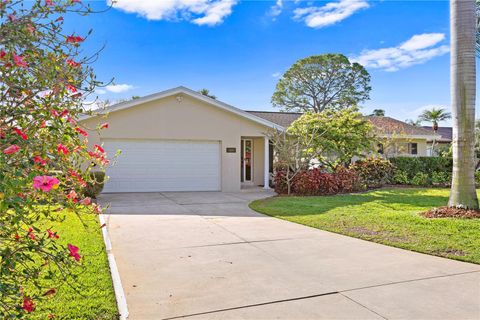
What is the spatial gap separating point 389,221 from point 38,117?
7.77 meters

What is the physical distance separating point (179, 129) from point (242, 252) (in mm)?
10783

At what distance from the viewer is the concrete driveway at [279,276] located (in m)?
3.88

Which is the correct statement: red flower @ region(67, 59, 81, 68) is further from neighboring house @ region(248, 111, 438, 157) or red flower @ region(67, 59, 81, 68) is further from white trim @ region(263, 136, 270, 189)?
neighboring house @ region(248, 111, 438, 157)

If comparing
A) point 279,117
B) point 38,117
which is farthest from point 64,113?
point 279,117

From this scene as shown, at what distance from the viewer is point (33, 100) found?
2.77m

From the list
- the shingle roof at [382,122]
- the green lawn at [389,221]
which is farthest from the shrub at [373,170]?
the shingle roof at [382,122]

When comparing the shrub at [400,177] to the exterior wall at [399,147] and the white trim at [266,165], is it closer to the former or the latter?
the exterior wall at [399,147]

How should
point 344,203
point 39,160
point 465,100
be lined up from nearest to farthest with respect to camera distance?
point 39,160 → point 465,100 → point 344,203

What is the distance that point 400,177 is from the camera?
18141 mm

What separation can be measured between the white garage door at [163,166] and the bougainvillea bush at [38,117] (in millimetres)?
12728

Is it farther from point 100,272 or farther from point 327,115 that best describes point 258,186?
point 100,272

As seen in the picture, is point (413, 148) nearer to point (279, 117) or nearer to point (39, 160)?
point (279, 117)

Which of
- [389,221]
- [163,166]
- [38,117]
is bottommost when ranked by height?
[389,221]

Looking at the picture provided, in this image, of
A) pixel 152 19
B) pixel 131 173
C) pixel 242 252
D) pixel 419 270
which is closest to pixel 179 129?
pixel 131 173
